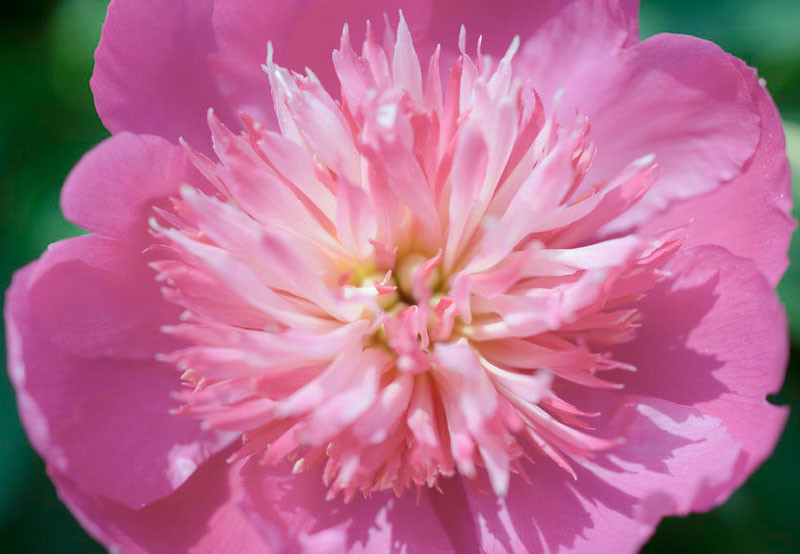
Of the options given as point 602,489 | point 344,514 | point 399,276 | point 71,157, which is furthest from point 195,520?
point 71,157

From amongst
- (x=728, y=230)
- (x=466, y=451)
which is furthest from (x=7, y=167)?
(x=728, y=230)

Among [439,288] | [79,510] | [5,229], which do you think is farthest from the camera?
[5,229]

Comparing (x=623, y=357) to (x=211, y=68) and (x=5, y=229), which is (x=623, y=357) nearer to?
(x=211, y=68)

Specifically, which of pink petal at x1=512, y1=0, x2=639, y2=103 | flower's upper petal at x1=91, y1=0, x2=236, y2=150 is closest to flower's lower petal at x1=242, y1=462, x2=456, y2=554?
flower's upper petal at x1=91, y1=0, x2=236, y2=150

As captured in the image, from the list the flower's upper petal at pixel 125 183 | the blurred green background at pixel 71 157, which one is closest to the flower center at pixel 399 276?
the flower's upper petal at pixel 125 183

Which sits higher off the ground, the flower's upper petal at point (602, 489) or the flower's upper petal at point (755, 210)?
the flower's upper petal at point (755, 210)

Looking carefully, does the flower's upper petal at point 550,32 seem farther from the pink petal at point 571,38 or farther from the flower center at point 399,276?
the flower center at point 399,276
